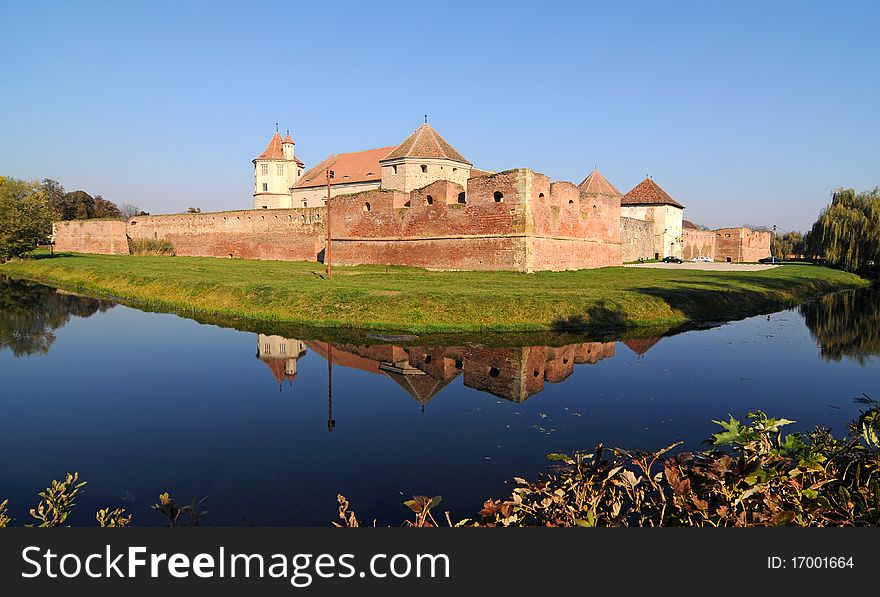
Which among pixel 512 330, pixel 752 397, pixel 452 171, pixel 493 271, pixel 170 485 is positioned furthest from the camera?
pixel 452 171

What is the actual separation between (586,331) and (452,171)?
24.4 meters

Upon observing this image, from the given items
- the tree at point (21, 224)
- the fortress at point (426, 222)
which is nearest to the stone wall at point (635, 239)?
the fortress at point (426, 222)

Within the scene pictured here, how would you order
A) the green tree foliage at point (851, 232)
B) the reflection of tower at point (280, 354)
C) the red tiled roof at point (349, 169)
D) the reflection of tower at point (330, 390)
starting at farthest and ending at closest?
the red tiled roof at point (349, 169) → the green tree foliage at point (851, 232) → the reflection of tower at point (280, 354) → the reflection of tower at point (330, 390)

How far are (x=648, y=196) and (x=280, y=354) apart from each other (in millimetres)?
42921

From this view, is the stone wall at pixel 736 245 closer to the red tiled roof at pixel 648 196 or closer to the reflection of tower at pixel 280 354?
the red tiled roof at pixel 648 196

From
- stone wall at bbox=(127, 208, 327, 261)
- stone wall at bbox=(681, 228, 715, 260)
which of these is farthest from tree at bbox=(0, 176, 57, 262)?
stone wall at bbox=(681, 228, 715, 260)

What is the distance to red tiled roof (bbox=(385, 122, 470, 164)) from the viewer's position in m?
34.7

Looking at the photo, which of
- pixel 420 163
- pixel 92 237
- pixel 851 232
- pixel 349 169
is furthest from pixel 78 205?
pixel 851 232

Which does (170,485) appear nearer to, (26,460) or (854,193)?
(26,460)

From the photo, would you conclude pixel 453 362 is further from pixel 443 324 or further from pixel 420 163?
pixel 420 163

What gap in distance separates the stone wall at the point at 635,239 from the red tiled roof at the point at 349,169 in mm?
18951

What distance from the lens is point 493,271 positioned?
22281 millimetres

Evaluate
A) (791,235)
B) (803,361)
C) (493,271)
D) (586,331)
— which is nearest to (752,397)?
(803,361)

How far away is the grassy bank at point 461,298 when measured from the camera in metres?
13.5
